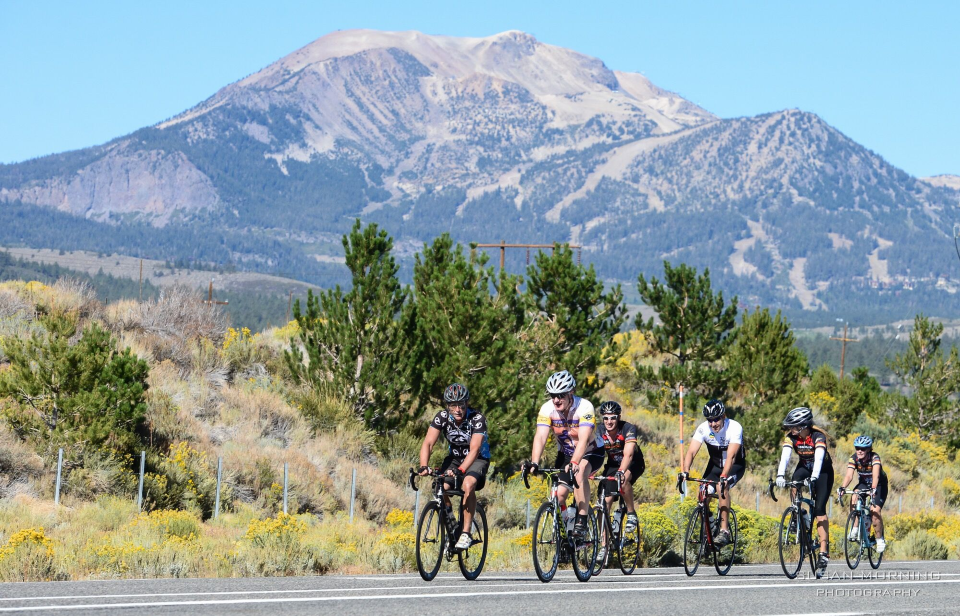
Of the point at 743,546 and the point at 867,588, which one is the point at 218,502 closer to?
the point at 743,546

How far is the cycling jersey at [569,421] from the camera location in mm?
12102

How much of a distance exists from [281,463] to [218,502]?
350 cm

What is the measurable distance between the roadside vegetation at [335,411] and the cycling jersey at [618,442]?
2.43 metres

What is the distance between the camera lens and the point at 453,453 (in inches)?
474

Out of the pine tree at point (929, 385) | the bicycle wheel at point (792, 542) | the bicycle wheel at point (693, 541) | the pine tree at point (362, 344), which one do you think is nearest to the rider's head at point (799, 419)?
the bicycle wheel at point (792, 542)

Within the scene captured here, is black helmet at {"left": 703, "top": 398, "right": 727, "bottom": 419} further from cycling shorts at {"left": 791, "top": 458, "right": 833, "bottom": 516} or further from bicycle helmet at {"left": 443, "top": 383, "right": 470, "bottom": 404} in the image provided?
bicycle helmet at {"left": 443, "top": 383, "right": 470, "bottom": 404}

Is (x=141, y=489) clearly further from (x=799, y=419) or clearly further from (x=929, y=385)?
(x=929, y=385)

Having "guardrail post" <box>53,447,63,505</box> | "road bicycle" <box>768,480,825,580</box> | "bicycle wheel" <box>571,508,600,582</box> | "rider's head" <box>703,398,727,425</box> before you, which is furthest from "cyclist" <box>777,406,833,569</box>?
"guardrail post" <box>53,447,63,505</box>

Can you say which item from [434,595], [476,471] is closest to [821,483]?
[476,471]

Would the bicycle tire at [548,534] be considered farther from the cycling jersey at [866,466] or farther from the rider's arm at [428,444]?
the cycling jersey at [866,466]

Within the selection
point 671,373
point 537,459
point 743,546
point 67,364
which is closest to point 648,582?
point 537,459

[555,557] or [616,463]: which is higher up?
[616,463]

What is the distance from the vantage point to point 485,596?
10500 millimetres

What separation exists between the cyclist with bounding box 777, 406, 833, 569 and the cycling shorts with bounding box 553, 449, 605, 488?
7.70 ft
